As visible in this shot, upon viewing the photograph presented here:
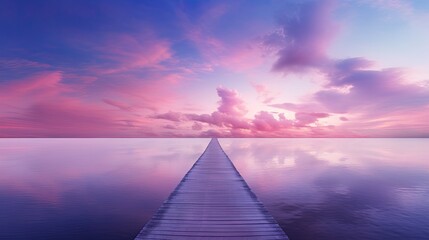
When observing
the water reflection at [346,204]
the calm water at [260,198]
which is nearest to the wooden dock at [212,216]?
the calm water at [260,198]

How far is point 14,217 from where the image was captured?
17.4 meters

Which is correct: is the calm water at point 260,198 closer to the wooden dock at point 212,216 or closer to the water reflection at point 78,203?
the water reflection at point 78,203

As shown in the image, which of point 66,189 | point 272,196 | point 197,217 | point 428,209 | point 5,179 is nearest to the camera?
point 197,217

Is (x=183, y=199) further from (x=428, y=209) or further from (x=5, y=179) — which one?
(x=5, y=179)

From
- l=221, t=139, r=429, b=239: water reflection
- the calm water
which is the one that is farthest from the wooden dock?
l=221, t=139, r=429, b=239: water reflection

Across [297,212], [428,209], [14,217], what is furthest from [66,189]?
[428,209]

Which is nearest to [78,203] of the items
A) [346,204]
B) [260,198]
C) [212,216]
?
[260,198]

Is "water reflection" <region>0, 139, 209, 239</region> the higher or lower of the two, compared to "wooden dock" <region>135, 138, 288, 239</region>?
lower

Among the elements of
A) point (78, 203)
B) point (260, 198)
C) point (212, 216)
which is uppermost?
point (212, 216)

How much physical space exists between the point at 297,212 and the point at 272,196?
16.3 ft

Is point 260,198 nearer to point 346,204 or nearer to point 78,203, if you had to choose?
point 346,204

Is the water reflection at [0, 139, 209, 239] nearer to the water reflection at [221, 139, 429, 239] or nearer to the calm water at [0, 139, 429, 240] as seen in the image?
the calm water at [0, 139, 429, 240]

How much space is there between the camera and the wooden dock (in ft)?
30.6

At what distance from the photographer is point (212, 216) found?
36.1 feet
